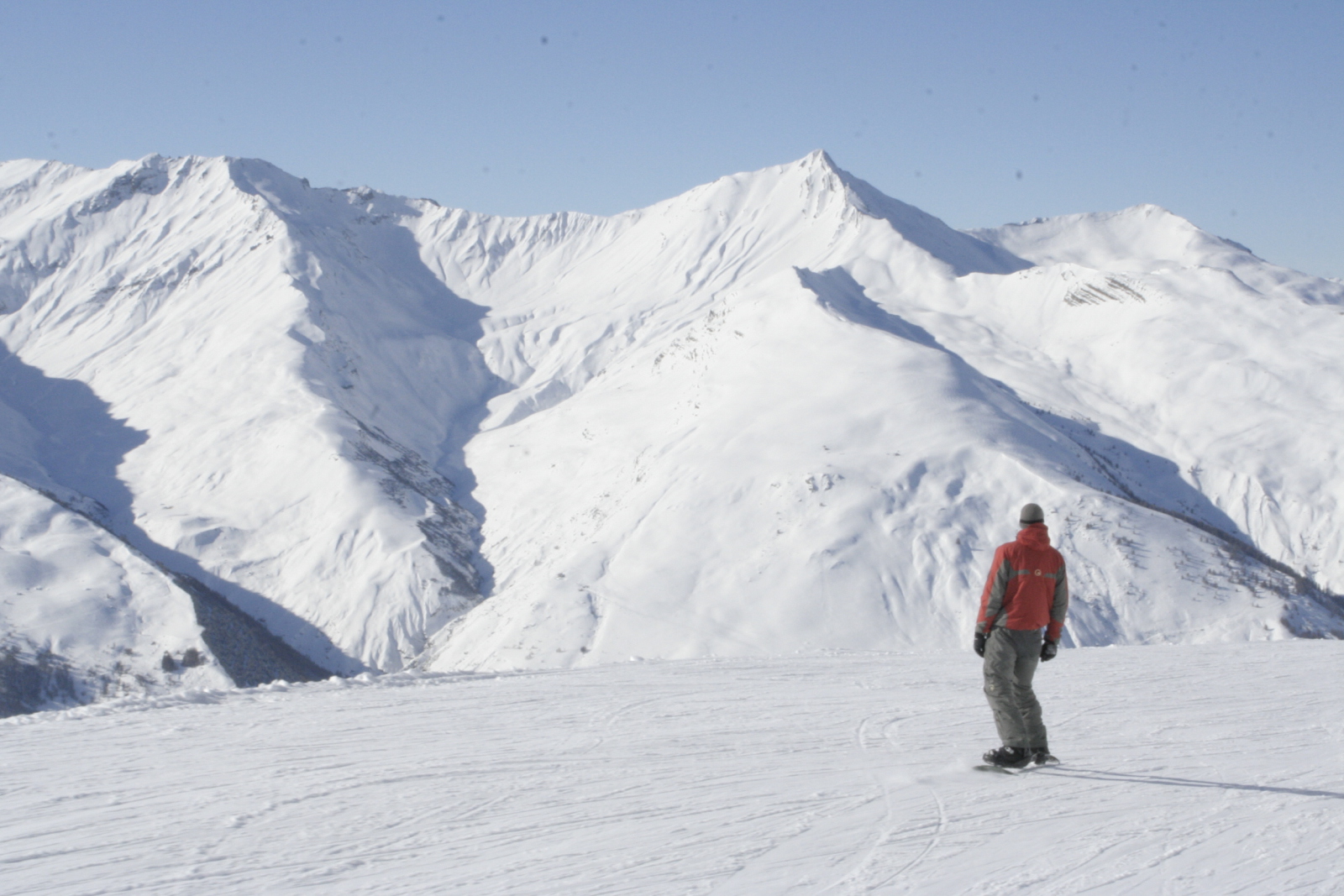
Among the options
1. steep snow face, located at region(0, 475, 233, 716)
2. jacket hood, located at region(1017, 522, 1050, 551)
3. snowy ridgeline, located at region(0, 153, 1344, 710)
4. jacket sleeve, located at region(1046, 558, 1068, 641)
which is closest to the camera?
jacket hood, located at region(1017, 522, 1050, 551)

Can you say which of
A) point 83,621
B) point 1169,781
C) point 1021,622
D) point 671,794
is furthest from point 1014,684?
point 83,621

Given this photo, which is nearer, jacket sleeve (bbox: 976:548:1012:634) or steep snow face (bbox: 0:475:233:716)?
jacket sleeve (bbox: 976:548:1012:634)

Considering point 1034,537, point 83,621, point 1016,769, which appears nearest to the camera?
point 1034,537

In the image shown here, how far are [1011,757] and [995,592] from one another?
140cm

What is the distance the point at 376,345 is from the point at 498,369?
15.2m

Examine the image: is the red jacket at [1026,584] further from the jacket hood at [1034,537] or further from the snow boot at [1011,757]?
the snow boot at [1011,757]

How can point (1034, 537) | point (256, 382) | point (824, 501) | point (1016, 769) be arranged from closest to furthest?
point (1034, 537) < point (1016, 769) < point (824, 501) < point (256, 382)

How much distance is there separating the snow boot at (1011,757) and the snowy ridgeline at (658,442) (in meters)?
28.9

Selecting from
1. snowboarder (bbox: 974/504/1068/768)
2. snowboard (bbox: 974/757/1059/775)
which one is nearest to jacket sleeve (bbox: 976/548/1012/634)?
snowboarder (bbox: 974/504/1068/768)

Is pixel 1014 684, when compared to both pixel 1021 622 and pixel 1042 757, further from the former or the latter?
pixel 1042 757

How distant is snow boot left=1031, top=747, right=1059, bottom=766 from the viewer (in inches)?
294

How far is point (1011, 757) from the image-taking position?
7.48m

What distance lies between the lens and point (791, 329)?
6556 cm

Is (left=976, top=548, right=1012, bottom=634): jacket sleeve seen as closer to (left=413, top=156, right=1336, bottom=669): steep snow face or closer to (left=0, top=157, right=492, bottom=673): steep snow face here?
(left=413, top=156, right=1336, bottom=669): steep snow face
